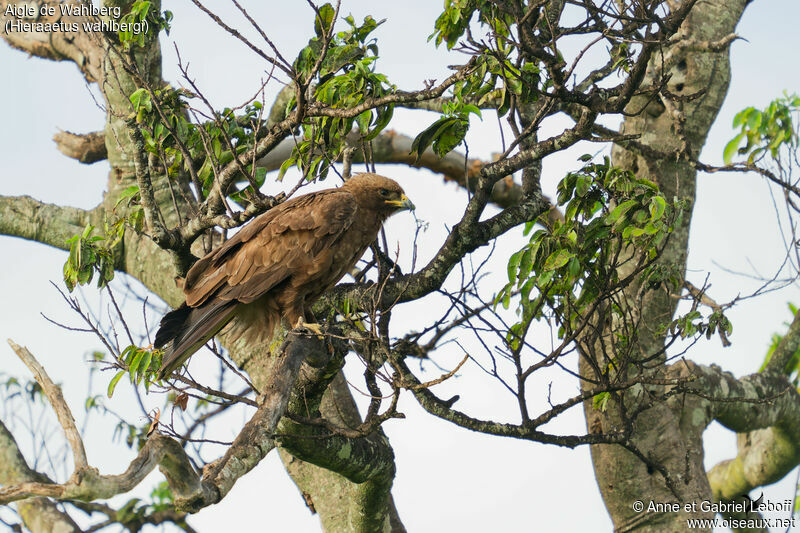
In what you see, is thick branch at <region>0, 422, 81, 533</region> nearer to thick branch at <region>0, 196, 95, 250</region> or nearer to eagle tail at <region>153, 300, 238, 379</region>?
thick branch at <region>0, 196, 95, 250</region>

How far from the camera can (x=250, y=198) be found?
151 inches

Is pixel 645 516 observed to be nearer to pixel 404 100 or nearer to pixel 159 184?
pixel 404 100

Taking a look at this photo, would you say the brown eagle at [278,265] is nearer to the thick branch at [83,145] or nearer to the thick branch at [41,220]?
the thick branch at [41,220]

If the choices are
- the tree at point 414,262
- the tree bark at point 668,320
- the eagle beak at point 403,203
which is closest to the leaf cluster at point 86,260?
the tree at point 414,262

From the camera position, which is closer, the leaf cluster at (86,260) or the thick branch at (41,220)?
the leaf cluster at (86,260)

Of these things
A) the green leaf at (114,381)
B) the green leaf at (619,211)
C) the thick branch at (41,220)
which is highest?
the thick branch at (41,220)

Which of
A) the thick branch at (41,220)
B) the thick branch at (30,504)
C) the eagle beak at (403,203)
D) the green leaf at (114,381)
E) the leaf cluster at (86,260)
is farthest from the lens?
the thick branch at (41,220)

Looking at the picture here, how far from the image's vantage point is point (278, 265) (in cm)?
446

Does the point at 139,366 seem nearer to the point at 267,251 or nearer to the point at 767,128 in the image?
the point at 267,251

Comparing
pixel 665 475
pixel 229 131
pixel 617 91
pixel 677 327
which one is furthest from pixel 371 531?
pixel 617 91

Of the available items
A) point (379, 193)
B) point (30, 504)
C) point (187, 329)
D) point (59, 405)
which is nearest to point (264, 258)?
point (187, 329)

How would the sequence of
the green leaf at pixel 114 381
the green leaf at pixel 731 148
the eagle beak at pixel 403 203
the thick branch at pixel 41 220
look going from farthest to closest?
the thick branch at pixel 41 220 < the green leaf at pixel 731 148 < the eagle beak at pixel 403 203 < the green leaf at pixel 114 381

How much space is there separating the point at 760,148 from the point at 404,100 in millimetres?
3694

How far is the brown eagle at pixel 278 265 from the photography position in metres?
4.28
